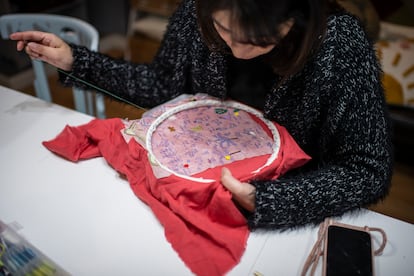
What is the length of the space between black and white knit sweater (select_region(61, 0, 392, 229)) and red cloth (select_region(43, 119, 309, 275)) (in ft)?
0.13

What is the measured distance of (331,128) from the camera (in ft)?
2.43

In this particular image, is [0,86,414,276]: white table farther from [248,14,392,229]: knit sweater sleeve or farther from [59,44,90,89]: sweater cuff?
[59,44,90,89]: sweater cuff

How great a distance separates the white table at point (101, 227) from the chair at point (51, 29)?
0.42 m

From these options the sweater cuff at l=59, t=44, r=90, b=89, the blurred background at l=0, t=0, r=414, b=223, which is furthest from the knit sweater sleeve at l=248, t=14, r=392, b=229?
the sweater cuff at l=59, t=44, r=90, b=89

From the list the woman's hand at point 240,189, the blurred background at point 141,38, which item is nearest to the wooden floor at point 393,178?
the blurred background at point 141,38

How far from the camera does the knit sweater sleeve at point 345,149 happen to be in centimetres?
67

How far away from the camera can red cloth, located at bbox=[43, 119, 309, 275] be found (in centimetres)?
62

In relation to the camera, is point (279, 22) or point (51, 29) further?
point (51, 29)

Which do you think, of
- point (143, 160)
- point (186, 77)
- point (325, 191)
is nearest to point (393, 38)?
point (186, 77)

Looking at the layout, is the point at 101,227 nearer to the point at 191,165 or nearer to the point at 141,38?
the point at 191,165

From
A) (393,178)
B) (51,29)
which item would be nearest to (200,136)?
(393,178)

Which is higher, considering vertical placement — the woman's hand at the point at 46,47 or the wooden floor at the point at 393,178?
the woman's hand at the point at 46,47

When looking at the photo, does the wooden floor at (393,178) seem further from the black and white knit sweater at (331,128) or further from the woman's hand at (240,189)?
the woman's hand at (240,189)

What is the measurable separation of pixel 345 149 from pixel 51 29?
106 centimetres
